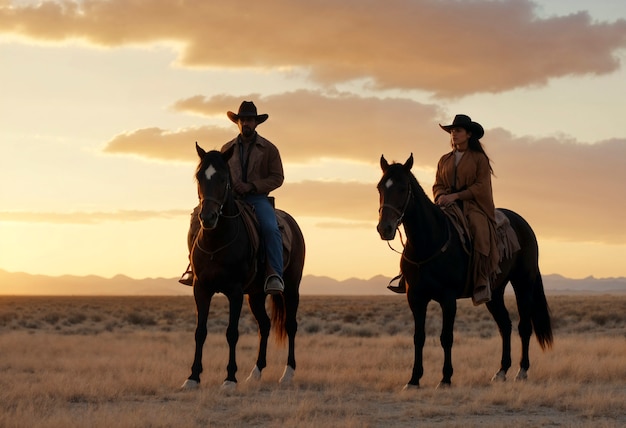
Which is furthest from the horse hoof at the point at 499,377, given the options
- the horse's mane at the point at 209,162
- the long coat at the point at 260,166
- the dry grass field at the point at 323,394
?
the horse's mane at the point at 209,162

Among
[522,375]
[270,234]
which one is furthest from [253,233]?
[522,375]

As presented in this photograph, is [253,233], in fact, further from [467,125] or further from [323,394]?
[467,125]

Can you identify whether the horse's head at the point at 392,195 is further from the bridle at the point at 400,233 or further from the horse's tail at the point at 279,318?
the horse's tail at the point at 279,318

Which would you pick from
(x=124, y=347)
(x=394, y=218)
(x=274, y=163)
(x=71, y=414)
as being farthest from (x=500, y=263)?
(x=124, y=347)

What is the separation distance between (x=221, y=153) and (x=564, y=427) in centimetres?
506

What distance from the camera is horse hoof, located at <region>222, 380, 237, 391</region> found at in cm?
1041

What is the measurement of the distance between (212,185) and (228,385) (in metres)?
2.54

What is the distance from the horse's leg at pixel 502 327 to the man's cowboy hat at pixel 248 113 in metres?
4.35

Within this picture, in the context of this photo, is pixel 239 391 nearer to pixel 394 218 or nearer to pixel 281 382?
pixel 281 382

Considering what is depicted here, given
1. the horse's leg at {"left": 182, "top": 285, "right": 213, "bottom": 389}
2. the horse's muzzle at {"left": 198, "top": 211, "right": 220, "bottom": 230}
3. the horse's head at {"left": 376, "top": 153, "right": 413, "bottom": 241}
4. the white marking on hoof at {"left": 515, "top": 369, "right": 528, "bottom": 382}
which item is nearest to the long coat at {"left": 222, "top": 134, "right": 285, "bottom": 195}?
the horse's muzzle at {"left": 198, "top": 211, "right": 220, "bottom": 230}

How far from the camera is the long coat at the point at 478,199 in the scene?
11206 millimetres

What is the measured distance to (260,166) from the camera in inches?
457

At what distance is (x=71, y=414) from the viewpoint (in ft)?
28.1

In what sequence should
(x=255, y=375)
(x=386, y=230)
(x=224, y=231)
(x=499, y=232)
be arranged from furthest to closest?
(x=499, y=232), (x=255, y=375), (x=224, y=231), (x=386, y=230)
